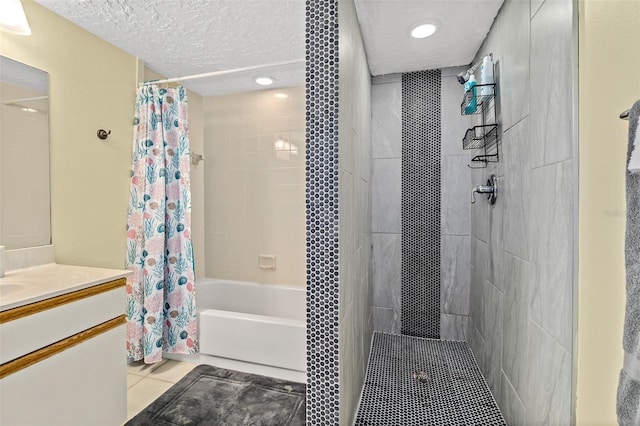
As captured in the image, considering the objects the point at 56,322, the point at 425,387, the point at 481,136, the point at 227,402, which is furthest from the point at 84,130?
the point at 425,387

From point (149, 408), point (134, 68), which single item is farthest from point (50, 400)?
point (134, 68)

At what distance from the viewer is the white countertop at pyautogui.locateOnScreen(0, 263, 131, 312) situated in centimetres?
126

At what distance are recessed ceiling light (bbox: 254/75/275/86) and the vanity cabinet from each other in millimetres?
2001

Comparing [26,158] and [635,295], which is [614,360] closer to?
[635,295]

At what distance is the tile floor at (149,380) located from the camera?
186 cm

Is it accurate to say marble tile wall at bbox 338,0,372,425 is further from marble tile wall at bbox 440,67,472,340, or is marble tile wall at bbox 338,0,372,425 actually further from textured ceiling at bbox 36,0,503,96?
marble tile wall at bbox 440,67,472,340

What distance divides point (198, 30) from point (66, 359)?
2.05 m

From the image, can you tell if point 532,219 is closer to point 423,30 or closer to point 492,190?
point 492,190

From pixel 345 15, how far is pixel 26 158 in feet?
6.45

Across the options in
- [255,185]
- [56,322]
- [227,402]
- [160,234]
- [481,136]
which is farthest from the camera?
[255,185]

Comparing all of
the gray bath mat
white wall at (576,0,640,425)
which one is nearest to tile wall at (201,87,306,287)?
the gray bath mat

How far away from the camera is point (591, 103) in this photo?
2.88 feet

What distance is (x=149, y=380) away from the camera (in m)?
2.11

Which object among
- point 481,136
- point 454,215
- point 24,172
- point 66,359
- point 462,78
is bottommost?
point 66,359
